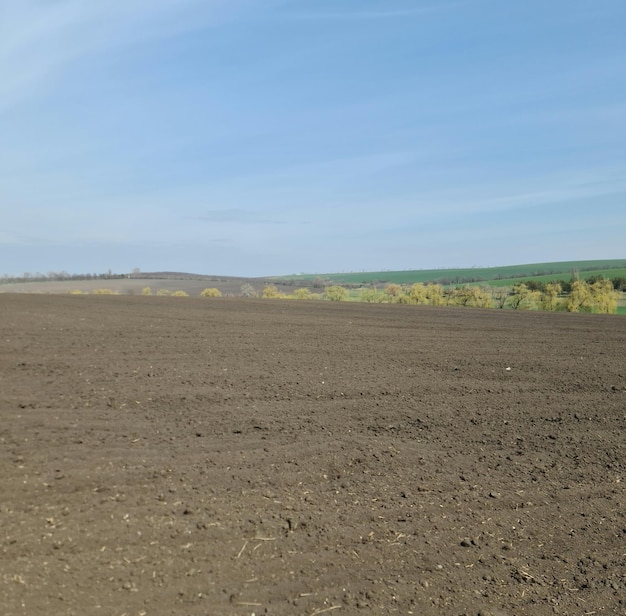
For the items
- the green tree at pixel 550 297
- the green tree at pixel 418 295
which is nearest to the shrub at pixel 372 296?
the green tree at pixel 418 295

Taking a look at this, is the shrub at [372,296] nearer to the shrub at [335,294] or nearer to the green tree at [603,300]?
the shrub at [335,294]

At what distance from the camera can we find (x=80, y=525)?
4.24 metres

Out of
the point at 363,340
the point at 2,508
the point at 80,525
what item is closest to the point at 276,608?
the point at 80,525

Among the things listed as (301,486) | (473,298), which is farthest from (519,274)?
(301,486)

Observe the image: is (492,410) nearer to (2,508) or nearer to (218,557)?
(218,557)

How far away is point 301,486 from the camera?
5.19 metres

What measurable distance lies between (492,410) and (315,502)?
375 cm

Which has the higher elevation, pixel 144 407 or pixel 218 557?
pixel 144 407

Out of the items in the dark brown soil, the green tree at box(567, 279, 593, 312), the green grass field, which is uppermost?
the green grass field

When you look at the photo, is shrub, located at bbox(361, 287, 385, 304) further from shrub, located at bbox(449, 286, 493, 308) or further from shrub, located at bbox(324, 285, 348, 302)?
shrub, located at bbox(449, 286, 493, 308)

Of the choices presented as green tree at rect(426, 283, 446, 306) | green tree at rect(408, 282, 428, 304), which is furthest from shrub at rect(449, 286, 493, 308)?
green tree at rect(408, 282, 428, 304)

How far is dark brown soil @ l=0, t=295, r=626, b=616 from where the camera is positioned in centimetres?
387

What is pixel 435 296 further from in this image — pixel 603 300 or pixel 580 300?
pixel 603 300

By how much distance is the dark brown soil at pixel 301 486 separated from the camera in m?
3.87
